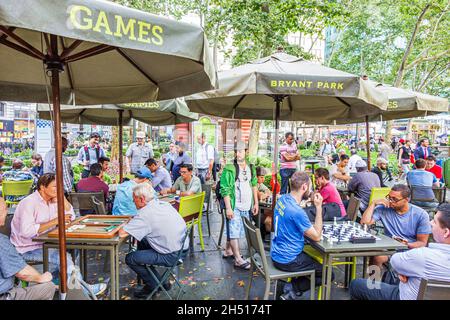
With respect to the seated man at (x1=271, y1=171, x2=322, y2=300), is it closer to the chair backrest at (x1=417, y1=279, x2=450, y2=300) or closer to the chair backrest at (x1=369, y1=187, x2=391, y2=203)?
the chair backrest at (x1=417, y1=279, x2=450, y2=300)

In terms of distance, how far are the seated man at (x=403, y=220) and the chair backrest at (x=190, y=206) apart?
2.44m

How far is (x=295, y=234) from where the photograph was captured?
11.0 feet

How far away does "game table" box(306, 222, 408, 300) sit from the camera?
3.16m

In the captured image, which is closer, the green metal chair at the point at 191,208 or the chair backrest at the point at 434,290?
the chair backrest at the point at 434,290

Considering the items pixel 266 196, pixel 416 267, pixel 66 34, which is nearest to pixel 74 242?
pixel 66 34

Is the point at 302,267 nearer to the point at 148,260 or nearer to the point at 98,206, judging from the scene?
the point at 148,260

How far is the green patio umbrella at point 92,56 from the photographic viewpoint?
1800 millimetres

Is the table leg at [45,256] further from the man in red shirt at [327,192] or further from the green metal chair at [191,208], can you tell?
the man in red shirt at [327,192]

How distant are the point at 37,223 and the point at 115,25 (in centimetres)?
254

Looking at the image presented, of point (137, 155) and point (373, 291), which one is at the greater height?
point (137, 155)

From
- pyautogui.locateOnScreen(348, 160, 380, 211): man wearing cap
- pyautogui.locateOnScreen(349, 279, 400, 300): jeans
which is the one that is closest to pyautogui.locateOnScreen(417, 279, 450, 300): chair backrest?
pyautogui.locateOnScreen(349, 279, 400, 300): jeans

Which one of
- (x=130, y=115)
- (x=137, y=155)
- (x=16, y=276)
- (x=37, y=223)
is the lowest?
(x=16, y=276)

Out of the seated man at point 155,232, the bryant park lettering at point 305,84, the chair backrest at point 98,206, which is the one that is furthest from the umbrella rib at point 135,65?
the chair backrest at point 98,206

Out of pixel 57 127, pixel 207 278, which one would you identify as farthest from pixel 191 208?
pixel 57 127
